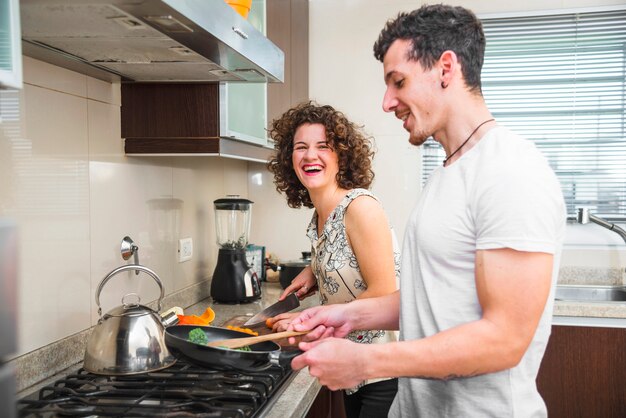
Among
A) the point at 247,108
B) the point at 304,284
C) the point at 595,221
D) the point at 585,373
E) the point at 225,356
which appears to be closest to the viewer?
the point at 225,356

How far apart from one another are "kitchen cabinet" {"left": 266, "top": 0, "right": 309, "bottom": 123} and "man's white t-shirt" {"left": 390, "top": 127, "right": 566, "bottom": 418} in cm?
152

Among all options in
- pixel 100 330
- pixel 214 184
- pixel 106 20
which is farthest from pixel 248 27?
pixel 214 184

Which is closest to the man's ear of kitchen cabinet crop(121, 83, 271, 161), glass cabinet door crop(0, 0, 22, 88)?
glass cabinet door crop(0, 0, 22, 88)

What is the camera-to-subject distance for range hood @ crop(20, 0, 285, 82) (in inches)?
42.7

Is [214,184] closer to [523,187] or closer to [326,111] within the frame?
[326,111]

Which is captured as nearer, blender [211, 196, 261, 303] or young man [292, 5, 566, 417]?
young man [292, 5, 566, 417]

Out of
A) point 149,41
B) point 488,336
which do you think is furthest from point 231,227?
point 488,336

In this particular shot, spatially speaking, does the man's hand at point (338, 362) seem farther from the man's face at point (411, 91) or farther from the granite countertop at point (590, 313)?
the granite countertop at point (590, 313)

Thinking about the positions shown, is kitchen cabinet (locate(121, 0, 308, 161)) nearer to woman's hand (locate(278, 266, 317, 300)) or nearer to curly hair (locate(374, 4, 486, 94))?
woman's hand (locate(278, 266, 317, 300))

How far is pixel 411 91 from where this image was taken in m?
1.13

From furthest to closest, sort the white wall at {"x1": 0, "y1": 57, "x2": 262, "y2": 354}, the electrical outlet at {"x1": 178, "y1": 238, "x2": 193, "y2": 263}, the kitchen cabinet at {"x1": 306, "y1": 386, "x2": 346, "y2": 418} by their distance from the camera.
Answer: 1. the electrical outlet at {"x1": 178, "y1": 238, "x2": 193, "y2": 263}
2. the kitchen cabinet at {"x1": 306, "y1": 386, "x2": 346, "y2": 418}
3. the white wall at {"x1": 0, "y1": 57, "x2": 262, "y2": 354}

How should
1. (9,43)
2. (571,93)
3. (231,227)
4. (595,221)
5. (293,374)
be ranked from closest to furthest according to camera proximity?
(9,43) → (293,374) → (231,227) → (595,221) → (571,93)

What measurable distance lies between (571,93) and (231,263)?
1.73 meters

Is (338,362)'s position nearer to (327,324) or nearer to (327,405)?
(327,324)
